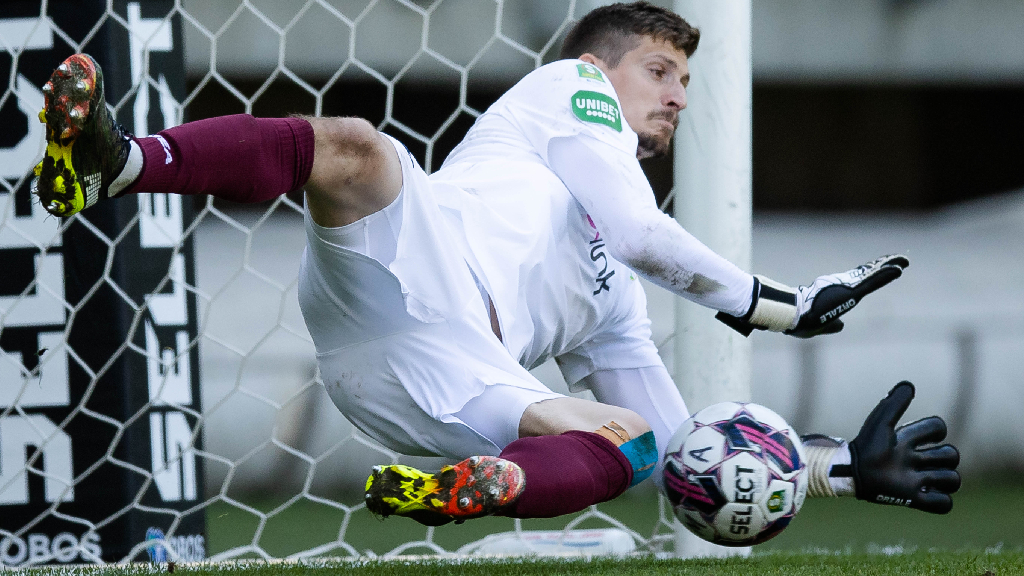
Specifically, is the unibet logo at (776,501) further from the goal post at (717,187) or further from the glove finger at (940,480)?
the goal post at (717,187)

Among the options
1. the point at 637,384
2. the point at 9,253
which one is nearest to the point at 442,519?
the point at 637,384

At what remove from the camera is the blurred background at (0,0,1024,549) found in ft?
16.2

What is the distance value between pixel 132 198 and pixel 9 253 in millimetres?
303

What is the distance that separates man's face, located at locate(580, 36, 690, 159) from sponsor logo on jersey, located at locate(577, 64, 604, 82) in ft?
0.61

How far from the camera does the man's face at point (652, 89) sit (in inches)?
80.0

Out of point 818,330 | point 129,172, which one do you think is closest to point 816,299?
point 818,330

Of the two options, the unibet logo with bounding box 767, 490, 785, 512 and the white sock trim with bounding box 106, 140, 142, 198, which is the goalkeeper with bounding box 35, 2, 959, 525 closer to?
the white sock trim with bounding box 106, 140, 142, 198

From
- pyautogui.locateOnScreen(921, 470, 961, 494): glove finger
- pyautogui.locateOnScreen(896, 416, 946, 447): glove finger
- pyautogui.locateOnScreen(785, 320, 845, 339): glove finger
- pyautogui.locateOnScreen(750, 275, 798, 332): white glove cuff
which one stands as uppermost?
pyautogui.locateOnScreen(750, 275, 798, 332): white glove cuff

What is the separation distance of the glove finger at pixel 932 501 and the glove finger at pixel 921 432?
8 cm

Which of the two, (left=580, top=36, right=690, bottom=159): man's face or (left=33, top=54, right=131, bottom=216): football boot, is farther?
(left=580, top=36, right=690, bottom=159): man's face

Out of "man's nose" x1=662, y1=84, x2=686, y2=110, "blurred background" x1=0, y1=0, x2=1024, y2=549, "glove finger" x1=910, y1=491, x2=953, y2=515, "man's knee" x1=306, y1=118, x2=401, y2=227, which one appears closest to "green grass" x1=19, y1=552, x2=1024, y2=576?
"glove finger" x1=910, y1=491, x2=953, y2=515

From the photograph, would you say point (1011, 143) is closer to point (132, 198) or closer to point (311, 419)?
point (311, 419)

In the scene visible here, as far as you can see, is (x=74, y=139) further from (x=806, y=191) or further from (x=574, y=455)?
(x=806, y=191)

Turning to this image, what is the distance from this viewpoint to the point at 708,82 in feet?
7.29
